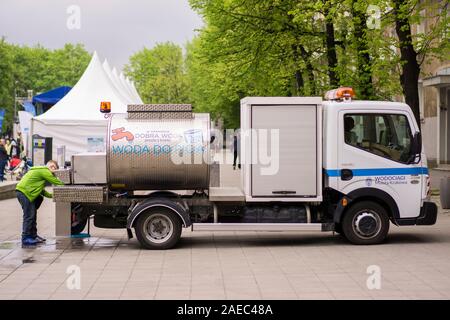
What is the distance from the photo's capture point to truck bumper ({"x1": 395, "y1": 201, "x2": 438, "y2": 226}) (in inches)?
522

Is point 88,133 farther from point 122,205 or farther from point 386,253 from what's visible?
point 386,253

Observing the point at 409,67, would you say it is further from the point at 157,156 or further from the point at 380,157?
the point at 157,156

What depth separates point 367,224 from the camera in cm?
1316

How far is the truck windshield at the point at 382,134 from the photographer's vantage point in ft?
43.2

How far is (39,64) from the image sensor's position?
120 m

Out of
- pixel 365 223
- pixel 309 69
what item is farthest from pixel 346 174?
→ pixel 309 69

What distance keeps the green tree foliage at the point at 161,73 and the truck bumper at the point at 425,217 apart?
77043mm

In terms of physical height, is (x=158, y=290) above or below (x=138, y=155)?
below

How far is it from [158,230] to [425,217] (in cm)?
451

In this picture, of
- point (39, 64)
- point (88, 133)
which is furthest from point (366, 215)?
point (39, 64)
